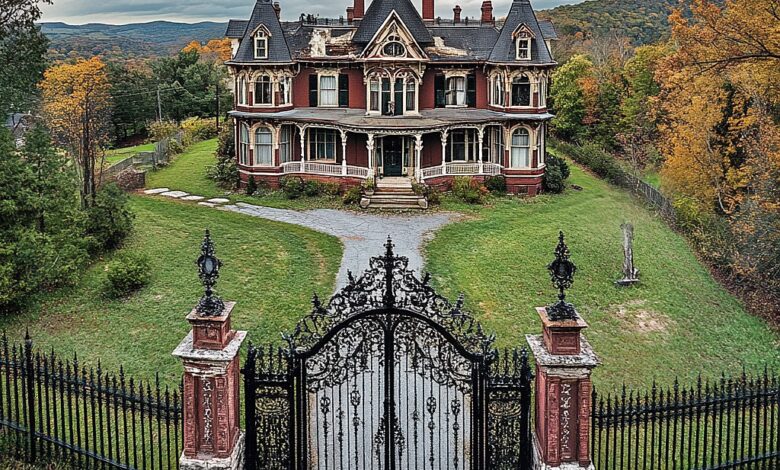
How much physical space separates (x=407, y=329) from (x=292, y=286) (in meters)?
10.3

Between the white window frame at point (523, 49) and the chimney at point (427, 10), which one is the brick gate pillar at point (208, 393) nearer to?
the white window frame at point (523, 49)

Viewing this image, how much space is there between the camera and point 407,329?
9.48 meters

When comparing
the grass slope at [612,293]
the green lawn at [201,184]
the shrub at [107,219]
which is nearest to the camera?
the grass slope at [612,293]

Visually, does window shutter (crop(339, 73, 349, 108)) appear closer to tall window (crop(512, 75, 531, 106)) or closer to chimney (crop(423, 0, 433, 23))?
chimney (crop(423, 0, 433, 23))

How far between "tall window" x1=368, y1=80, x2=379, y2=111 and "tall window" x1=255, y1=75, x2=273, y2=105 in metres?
4.01

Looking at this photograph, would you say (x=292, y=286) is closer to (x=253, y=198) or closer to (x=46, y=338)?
(x=46, y=338)

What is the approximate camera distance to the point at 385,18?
3262 cm

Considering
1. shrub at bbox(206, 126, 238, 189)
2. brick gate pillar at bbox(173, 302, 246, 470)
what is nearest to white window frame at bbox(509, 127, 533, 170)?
shrub at bbox(206, 126, 238, 189)

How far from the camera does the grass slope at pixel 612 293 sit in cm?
1684

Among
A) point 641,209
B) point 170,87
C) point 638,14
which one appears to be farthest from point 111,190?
point 638,14

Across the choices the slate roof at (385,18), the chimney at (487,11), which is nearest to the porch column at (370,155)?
the slate roof at (385,18)

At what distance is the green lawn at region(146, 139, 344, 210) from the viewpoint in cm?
2920

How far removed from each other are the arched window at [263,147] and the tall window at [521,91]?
395 inches

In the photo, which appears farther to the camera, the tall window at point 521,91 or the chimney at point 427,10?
the chimney at point 427,10
